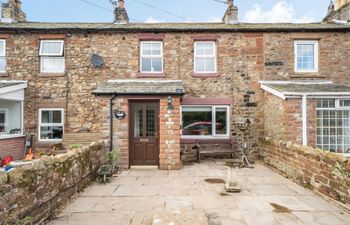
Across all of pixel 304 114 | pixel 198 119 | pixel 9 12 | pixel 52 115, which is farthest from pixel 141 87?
pixel 9 12

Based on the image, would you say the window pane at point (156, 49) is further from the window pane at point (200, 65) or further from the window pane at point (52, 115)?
the window pane at point (52, 115)

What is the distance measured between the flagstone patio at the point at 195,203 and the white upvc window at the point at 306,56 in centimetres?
598

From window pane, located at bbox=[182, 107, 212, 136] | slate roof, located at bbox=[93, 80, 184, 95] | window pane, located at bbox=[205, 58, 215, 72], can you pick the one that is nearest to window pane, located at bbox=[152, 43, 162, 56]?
slate roof, located at bbox=[93, 80, 184, 95]

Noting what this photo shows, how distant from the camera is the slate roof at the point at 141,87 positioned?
29.0 feet

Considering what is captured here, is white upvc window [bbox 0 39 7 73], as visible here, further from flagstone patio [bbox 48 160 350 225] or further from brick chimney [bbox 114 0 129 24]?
flagstone patio [bbox 48 160 350 225]

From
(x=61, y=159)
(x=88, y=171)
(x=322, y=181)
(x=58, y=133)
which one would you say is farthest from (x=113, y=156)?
(x=322, y=181)

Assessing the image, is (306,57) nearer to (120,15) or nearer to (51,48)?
(120,15)

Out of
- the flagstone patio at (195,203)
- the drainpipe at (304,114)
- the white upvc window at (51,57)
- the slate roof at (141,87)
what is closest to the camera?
the flagstone patio at (195,203)

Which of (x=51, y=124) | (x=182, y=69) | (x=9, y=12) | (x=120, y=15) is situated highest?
(x=9, y=12)

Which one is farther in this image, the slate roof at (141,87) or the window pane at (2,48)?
the window pane at (2,48)

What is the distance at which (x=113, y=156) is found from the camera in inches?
324

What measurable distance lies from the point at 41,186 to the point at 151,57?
7872 millimetres

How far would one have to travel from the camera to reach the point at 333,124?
9039 mm

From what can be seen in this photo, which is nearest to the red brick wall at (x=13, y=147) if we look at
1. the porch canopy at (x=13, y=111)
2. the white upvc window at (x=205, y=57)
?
the porch canopy at (x=13, y=111)
